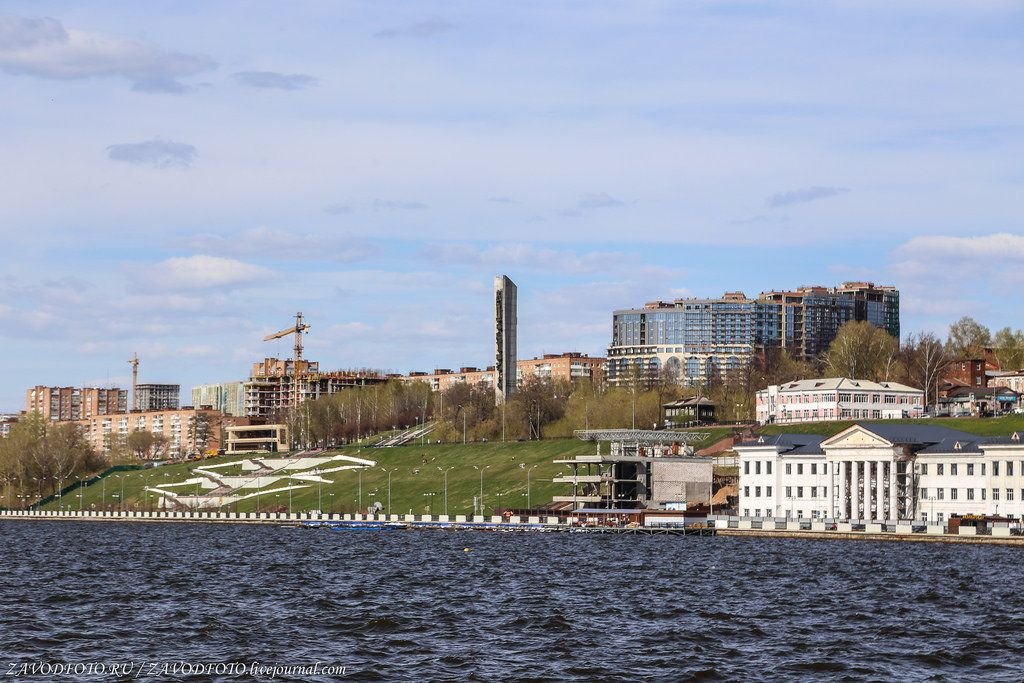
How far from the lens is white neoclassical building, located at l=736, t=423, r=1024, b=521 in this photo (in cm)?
16375

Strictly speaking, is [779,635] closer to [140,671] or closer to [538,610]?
[538,610]

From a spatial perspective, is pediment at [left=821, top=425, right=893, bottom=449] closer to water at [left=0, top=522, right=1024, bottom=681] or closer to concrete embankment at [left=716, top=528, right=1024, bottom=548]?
concrete embankment at [left=716, top=528, right=1024, bottom=548]

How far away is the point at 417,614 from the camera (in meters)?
80.8

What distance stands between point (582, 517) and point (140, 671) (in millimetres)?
132032

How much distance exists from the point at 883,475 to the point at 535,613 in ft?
336

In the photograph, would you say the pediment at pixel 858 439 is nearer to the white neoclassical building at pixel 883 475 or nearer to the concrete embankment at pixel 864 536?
the white neoclassical building at pixel 883 475

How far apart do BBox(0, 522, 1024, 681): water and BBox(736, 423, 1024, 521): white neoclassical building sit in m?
27.0

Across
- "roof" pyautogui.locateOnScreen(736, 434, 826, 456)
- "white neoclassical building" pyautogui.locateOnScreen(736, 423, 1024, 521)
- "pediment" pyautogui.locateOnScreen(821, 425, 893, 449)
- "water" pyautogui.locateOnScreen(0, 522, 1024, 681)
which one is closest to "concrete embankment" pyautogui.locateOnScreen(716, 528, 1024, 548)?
"water" pyautogui.locateOnScreen(0, 522, 1024, 681)

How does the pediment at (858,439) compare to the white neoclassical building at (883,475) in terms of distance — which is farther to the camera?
the pediment at (858,439)

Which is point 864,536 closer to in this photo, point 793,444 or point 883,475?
point 883,475

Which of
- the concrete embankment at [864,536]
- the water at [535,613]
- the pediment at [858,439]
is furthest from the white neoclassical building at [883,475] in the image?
the water at [535,613]

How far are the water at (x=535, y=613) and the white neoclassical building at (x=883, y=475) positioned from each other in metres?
27.0

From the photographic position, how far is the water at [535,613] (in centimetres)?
6231

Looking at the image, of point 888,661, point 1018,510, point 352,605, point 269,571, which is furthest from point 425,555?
point 888,661
